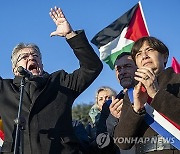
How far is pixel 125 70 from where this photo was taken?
5516 mm

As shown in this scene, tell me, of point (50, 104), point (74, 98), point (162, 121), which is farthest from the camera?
point (74, 98)

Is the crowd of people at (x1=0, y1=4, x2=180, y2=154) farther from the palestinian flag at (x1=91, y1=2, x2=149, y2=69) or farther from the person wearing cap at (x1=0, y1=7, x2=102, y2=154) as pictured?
the palestinian flag at (x1=91, y1=2, x2=149, y2=69)

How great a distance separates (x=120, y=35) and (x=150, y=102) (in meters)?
4.69

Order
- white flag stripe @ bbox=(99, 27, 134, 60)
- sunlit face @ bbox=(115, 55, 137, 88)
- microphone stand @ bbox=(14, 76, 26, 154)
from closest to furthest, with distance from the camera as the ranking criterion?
microphone stand @ bbox=(14, 76, 26, 154)
sunlit face @ bbox=(115, 55, 137, 88)
white flag stripe @ bbox=(99, 27, 134, 60)

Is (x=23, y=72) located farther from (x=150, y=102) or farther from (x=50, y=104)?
(x=150, y=102)

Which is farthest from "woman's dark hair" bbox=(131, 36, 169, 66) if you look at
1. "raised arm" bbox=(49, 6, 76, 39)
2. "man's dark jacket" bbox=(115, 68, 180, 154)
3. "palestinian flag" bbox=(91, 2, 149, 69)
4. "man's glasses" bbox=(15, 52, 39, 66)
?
"palestinian flag" bbox=(91, 2, 149, 69)

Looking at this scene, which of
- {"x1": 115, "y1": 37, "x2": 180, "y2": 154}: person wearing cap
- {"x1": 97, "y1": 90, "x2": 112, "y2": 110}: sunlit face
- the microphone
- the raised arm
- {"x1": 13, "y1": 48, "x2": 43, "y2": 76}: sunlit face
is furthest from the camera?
{"x1": 97, "y1": 90, "x2": 112, "y2": 110}: sunlit face

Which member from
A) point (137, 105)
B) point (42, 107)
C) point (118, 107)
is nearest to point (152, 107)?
point (137, 105)

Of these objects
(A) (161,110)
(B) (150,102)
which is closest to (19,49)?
(B) (150,102)

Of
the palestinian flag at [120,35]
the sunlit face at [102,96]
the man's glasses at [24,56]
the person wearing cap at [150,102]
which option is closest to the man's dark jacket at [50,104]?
the man's glasses at [24,56]

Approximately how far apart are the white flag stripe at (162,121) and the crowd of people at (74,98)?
0.02 m

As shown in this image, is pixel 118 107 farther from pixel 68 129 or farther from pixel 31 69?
pixel 31 69

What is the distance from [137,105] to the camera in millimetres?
3854

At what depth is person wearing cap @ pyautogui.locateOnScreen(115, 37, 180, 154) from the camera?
3748 mm
